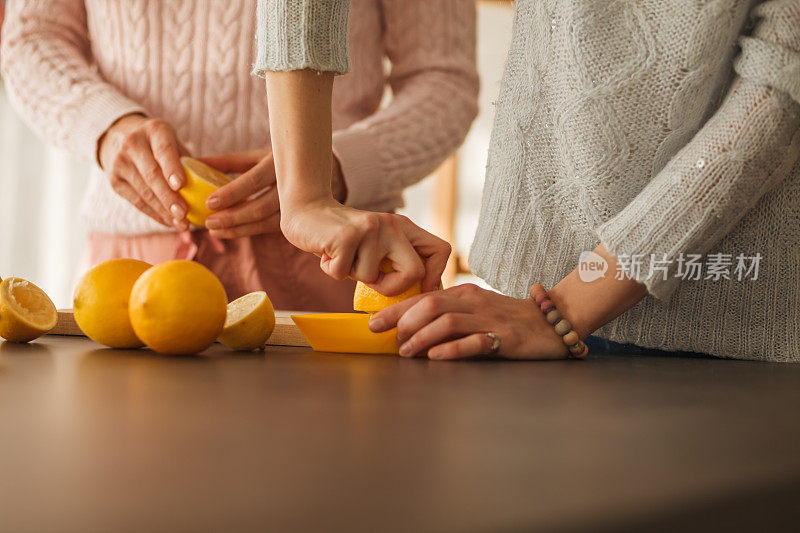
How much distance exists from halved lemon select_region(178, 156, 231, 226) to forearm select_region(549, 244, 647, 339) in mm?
622

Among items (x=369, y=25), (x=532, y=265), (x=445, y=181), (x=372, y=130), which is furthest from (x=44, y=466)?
(x=445, y=181)

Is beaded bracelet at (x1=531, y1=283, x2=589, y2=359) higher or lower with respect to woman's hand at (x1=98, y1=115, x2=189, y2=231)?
lower

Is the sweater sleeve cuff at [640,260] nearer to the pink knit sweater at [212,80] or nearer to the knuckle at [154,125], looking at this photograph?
the pink knit sweater at [212,80]

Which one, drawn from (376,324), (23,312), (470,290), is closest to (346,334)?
(376,324)

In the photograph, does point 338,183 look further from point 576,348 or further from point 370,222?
point 576,348

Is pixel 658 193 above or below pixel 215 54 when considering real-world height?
below

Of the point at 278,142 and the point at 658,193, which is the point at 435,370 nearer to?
the point at 658,193

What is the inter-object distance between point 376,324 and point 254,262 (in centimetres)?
63

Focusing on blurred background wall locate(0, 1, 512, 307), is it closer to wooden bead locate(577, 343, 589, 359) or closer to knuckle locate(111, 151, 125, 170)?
knuckle locate(111, 151, 125, 170)

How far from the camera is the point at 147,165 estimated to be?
4.10ft

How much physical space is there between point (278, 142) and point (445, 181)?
154 inches

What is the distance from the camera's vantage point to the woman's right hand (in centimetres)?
86

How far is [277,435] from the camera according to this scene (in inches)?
15.4

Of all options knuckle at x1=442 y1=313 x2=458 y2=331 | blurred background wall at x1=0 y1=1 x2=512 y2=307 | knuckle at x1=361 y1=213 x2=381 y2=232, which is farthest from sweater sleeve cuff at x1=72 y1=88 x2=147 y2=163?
blurred background wall at x1=0 y1=1 x2=512 y2=307
